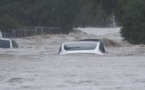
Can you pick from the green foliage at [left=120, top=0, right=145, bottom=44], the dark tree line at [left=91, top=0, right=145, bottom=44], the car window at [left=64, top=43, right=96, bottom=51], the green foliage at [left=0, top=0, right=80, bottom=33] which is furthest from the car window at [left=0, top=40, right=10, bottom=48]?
the green foliage at [left=0, top=0, right=80, bottom=33]

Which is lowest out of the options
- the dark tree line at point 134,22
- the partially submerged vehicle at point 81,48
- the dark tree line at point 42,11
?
the dark tree line at point 42,11

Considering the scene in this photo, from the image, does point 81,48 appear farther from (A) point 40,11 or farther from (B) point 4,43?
(A) point 40,11

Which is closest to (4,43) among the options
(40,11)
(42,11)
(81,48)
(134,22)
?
(81,48)

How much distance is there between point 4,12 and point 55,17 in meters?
6.94

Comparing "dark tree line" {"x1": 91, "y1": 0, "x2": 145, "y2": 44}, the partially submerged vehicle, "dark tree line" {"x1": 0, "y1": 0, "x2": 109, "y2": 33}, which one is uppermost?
the partially submerged vehicle

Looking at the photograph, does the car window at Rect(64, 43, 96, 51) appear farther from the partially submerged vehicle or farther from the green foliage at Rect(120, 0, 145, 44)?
the green foliage at Rect(120, 0, 145, 44)

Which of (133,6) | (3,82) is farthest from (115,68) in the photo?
(133,6)

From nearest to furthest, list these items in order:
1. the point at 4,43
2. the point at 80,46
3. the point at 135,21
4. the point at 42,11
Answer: the point at 80,46 < the point at 4,43 < the point at 135,21 < the point at 42,11

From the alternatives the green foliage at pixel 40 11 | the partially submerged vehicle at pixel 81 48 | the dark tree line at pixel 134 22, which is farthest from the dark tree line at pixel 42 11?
the partially submerged vehicle at pixel 81 48

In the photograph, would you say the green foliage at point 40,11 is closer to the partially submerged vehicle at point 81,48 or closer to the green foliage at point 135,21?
the green foliage at point 135,21

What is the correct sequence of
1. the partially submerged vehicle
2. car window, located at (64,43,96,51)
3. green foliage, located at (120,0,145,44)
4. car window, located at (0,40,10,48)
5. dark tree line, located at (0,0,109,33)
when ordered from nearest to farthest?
1. the partially submerged vehicle
2. car window, located at (64,43,96,51)
3. car window, located at (0,40,10,48)
4. green foliage, located at (120,0,145,44)
5. dark tree line, located at (0,0,109,33)

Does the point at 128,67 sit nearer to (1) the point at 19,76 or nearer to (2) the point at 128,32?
(1) the point at 19,76

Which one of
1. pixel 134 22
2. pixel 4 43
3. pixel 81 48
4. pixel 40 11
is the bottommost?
pixel 40 11

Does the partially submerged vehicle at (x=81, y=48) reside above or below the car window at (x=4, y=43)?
above
